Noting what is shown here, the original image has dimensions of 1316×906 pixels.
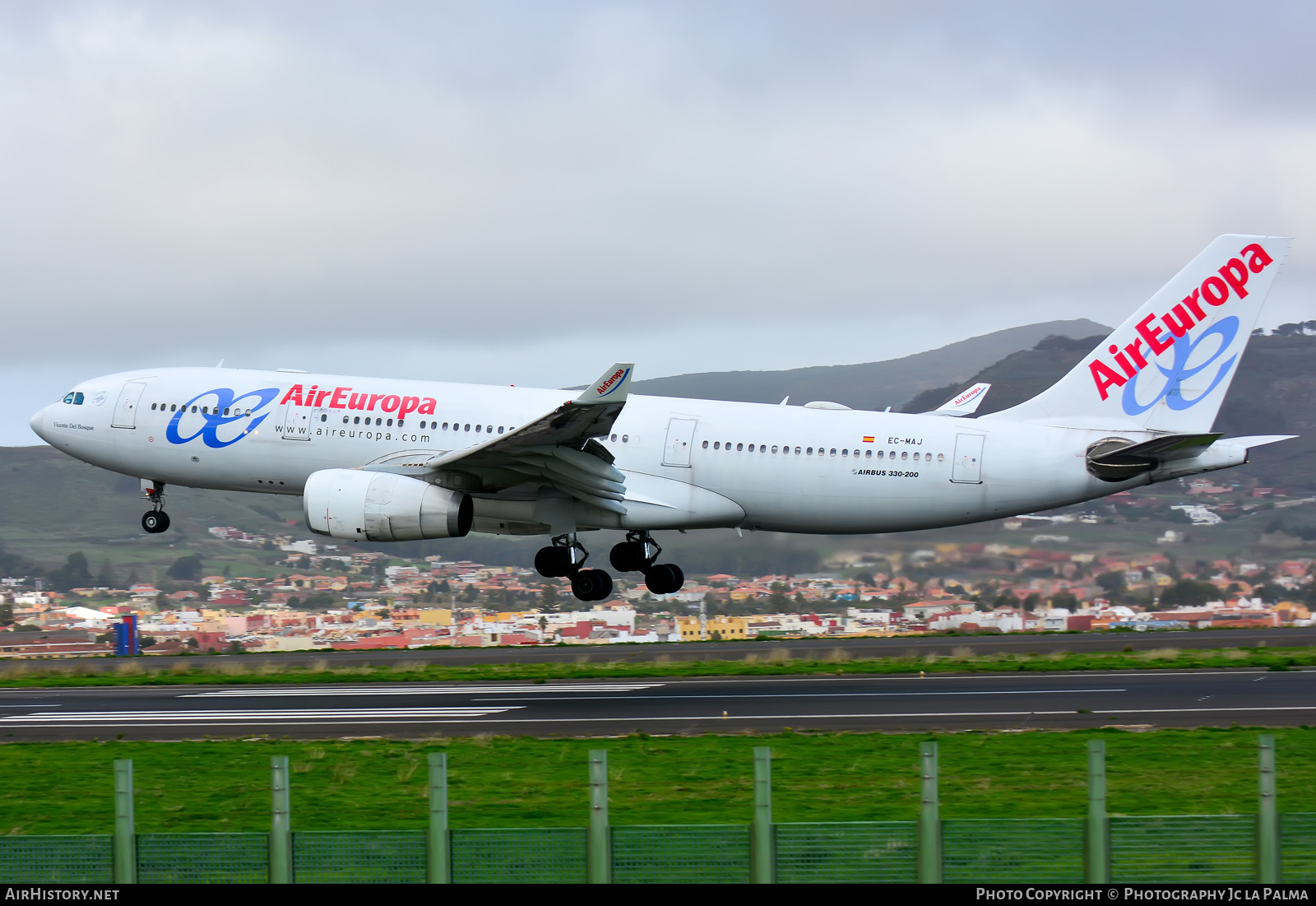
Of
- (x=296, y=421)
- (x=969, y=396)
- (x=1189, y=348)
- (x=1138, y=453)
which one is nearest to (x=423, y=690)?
Result: (x=296, y=421)

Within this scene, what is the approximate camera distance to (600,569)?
129 ft

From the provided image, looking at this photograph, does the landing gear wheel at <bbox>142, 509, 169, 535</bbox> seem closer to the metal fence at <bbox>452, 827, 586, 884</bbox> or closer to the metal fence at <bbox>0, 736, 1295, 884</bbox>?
the metal fence at <bbox>0, 736, 1295, 884</bbox>

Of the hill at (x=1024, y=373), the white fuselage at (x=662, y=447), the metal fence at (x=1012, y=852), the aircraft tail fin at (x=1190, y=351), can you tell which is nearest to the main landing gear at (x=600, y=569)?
the white fuselage at (x=662, y=447)

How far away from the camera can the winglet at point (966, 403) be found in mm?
38281

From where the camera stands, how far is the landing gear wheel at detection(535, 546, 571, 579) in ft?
129

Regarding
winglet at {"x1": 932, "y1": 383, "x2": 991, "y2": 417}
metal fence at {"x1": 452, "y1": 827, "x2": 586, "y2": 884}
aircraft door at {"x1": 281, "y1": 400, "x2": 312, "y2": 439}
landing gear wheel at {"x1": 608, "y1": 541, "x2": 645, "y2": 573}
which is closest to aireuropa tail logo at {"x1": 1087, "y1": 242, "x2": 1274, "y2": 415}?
winglet at {"x1": 932, "y1": 383, "x2": 991, "y2": 417}

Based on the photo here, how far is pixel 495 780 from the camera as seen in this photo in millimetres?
19844

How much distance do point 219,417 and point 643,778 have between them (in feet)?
78.1

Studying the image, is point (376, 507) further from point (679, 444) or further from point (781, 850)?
point (781, 850)

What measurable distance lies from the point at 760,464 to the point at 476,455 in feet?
23.9

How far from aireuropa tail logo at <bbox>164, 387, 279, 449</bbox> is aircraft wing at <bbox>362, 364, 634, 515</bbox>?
3.78 m

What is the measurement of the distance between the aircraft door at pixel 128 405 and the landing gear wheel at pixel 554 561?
40.0 ft
